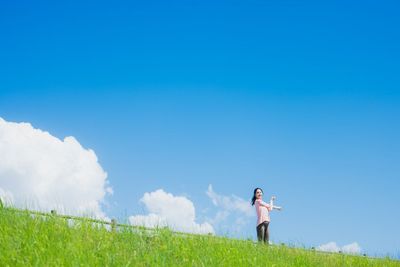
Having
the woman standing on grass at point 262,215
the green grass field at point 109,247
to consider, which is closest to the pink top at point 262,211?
the woman standing on grass at point 262,215

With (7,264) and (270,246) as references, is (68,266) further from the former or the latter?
(270,246)

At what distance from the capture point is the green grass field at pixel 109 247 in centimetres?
1084

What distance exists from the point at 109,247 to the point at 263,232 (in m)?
7.45

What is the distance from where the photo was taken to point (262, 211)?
18.4 meters

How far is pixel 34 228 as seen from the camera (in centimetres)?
1201

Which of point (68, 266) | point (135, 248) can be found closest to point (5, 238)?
point (68, 266)

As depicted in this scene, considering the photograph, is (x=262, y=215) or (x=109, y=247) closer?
(x=109, y=247)

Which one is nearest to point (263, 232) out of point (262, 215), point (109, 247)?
point (262, 215)

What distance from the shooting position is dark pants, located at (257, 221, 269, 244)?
18297mm

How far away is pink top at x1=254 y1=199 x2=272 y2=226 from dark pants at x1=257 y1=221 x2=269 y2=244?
4.6 inches

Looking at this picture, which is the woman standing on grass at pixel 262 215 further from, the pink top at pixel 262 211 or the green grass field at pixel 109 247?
the green grass field at pixel 109 247

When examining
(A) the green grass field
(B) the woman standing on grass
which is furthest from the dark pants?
(A) the green grass field

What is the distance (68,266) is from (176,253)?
9.10 ft

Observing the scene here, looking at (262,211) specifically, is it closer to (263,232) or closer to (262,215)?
(262,215)
